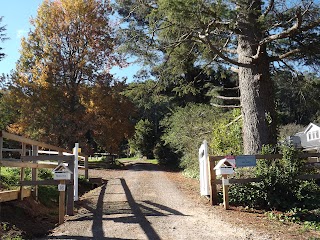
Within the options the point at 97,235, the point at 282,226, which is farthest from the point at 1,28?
the point at 282,226

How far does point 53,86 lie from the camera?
23.3 m

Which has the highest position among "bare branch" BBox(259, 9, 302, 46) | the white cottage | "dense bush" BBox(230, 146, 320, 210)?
"bare branch" BBox(259, 9, 302, 46)

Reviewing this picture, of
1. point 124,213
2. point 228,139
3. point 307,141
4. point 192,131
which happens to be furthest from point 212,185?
point 307,141

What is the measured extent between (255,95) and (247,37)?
73.6 inches

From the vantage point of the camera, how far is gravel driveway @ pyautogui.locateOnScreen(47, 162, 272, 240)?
5.75 m

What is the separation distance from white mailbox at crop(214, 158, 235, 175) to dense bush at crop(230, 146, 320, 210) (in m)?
0.82

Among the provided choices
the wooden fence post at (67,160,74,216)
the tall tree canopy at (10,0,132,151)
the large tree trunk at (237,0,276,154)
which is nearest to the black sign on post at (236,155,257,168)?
the large tree trunk at (237,0,276,154)

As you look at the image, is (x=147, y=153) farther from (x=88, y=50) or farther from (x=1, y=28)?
(x=1, y=28)

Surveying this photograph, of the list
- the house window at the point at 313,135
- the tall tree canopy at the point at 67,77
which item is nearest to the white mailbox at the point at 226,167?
the tall tree canopy at the point at 67,77

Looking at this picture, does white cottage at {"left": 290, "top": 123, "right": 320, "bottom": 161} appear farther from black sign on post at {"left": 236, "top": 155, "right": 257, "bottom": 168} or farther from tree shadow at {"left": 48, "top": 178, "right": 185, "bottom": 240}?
tree shadow at {"left": 48, "top": 178, "right": 185, "bottom": 240}

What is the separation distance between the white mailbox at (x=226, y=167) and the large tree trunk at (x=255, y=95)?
2.22 meters

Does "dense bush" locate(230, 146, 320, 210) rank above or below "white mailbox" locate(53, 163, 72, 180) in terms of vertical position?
below

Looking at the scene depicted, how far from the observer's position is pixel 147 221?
262 inches

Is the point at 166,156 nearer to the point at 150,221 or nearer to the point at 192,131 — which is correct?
the point at 192,131
